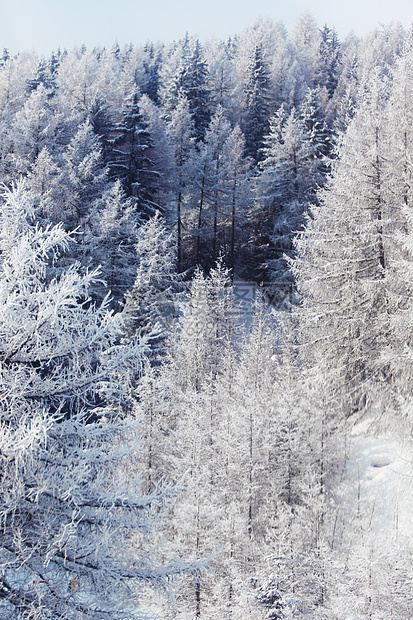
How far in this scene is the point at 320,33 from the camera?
7100 centimetres

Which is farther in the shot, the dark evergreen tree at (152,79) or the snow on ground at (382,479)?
the dark evergreen tree at (152,79)

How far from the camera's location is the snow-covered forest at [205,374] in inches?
234

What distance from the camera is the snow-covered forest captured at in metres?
5.94

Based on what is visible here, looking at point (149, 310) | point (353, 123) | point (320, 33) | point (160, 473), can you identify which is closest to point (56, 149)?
point (149, 310)

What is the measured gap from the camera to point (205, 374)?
2167 centimetres

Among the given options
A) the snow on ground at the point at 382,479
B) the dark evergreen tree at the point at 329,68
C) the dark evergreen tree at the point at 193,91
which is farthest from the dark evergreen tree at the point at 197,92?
the snow on ground at the point at 382,479

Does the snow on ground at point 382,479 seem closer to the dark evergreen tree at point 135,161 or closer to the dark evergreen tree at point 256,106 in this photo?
the dark evergreen tree at point 135,161

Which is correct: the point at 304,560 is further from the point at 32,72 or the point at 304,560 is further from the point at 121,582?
the point at 32,72

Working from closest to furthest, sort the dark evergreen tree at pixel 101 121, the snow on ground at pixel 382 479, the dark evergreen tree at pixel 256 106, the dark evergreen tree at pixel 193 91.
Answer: the snow on ground at pixel 382 479, the dark evergreen tree at pixel 101 121, the dark evergreen tree at pixel 256 106, the dark evergreen tree at pixel 193 91

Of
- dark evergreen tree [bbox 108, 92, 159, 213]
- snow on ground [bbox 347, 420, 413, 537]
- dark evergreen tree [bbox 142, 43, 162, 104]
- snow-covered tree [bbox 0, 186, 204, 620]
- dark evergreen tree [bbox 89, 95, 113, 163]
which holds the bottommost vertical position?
snow on ground [bbox 347, 420, 413, 537]

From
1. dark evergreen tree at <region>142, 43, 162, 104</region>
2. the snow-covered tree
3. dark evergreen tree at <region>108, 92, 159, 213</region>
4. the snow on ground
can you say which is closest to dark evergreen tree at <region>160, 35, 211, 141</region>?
dark evergreen tree at <region>142, 43, 162, 104</region>

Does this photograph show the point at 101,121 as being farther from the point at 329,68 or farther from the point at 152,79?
the point at 329,68

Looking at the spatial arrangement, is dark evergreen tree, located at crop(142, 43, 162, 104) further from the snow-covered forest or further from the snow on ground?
the snow on ground

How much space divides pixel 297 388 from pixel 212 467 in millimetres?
4564
